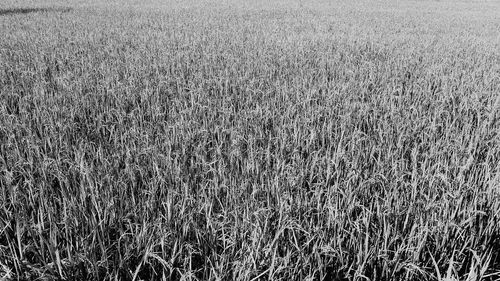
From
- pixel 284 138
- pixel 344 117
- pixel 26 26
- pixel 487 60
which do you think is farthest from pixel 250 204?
pixel 26 26

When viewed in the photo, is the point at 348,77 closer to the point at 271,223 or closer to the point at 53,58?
the point at 271,223

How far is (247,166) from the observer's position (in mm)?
2232

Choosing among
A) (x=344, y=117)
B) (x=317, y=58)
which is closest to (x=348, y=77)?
(x=317, y=58)

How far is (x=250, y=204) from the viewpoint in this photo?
1.90 metres

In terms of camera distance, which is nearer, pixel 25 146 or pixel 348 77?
pixel 25 146

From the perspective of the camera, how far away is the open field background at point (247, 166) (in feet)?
5.19

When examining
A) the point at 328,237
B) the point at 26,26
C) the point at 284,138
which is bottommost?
the point at 328,237

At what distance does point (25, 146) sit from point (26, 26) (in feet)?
28.2

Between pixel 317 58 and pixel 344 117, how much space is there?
2.95 m

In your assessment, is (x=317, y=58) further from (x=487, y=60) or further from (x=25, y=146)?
(x=25, y=146)

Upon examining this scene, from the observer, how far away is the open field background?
1.58 metres

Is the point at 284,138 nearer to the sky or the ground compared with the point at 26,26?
nearer to the ground

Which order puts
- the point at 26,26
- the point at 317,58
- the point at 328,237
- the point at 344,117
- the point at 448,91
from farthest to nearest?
the point at 26,26, the point at 317,58, the point at 448,91, the point at 344,117, the point at 328,237

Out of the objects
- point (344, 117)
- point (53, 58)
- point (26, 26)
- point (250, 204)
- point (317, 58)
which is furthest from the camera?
point (26, 26)
